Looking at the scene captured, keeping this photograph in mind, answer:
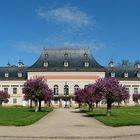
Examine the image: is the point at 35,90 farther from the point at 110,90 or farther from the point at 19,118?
the point at 19,118

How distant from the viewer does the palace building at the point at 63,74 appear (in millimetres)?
100000

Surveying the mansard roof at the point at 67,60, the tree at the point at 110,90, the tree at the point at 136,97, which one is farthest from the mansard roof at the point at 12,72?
the tree at the point at 110,90

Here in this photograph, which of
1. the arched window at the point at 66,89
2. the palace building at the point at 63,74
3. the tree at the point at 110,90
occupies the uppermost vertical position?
the palace building at the point at 63,74

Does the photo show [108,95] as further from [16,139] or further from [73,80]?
[73,80]

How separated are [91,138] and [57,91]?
82335 millimetres

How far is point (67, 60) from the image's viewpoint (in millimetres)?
101812

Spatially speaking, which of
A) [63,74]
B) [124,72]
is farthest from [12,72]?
[124,72]

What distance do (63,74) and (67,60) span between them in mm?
3476

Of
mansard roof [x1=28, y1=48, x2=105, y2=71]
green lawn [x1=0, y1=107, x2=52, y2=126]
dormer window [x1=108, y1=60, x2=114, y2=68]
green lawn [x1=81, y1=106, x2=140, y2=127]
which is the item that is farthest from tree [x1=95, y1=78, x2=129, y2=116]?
dormer window [x1=108, y1=60, x2=114, y2=68]

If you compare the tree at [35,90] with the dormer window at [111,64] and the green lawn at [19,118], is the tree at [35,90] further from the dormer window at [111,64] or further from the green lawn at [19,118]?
the dormer window at [111,64]

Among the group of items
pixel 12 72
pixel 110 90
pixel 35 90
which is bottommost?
pixel 110 90

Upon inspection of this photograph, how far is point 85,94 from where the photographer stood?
199 ft

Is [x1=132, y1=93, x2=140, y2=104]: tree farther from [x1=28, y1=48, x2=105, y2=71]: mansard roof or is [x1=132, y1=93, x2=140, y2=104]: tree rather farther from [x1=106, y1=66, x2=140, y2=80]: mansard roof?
[x1=28, y1=48, x2=105, y2=71]: mansard roof

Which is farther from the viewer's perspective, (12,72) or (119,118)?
(12,72)
